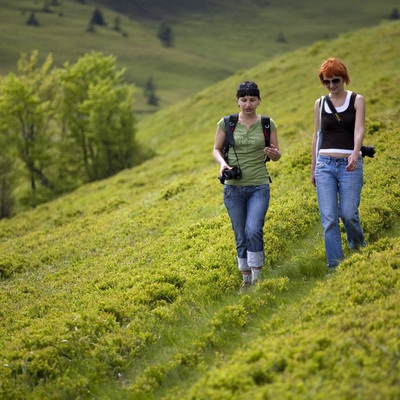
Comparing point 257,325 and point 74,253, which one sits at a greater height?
point 257,325

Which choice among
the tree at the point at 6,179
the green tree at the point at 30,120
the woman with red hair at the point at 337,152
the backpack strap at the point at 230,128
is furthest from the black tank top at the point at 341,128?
the tree at the point at 6,179

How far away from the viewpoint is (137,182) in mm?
32125

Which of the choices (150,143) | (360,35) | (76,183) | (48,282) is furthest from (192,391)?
(360,35)

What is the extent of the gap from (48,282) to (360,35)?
53.5m

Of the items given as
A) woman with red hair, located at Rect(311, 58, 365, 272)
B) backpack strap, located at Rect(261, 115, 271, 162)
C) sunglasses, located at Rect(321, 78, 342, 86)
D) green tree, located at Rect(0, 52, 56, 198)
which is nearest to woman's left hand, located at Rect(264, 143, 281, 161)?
backpack strap, located at Rect(261, 115, 271, 162)

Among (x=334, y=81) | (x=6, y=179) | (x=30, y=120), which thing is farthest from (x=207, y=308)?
(x=6, y=179)

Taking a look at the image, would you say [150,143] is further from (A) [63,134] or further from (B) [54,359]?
(B) [54,359]

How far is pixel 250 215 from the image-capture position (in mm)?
9211

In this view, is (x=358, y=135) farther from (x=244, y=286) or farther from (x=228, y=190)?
(x=244, y=286)

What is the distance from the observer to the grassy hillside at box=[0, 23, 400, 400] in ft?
20.8

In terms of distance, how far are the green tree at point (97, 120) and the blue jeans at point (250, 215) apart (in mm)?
38673

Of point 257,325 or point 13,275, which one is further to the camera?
point 13,275

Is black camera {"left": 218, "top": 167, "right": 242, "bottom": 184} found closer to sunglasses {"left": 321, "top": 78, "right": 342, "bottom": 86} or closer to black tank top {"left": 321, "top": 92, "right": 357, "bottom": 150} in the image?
black tank top {"left": 321, "top": 92, "right": 357, "bottom": 150}

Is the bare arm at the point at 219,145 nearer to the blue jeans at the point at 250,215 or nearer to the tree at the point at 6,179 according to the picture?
the blue jeans at the point at 250,215
